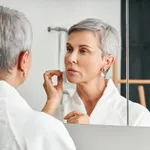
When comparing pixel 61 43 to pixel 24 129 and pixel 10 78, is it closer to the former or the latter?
pixel 10 78

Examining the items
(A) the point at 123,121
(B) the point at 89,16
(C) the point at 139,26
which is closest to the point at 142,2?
(C) the point at 139,26

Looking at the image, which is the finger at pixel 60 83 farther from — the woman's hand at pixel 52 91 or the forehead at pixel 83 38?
the forehead at pixel 83 38

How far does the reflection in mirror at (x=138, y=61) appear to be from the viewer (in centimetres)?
131

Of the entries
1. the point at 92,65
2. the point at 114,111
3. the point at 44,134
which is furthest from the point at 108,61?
the point at 44,134

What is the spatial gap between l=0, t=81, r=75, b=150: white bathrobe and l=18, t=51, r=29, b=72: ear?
11 cm

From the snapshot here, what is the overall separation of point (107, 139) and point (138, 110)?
17cm

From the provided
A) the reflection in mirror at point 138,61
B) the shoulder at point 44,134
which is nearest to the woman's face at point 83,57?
the reflection in mirror at point 138,61

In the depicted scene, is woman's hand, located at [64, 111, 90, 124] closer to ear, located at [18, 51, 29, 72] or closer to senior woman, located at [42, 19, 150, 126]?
senior woman, located at [42, 19, 150, 126]

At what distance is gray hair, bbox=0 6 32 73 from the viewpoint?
0.99 metres

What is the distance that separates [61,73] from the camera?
4.53 feet

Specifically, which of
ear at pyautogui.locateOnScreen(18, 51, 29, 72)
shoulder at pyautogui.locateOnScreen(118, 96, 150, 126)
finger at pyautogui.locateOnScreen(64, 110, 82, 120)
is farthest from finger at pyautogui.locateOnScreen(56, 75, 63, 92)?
ear at pyautogui.locateOnScreen(18, 51, 29, 72)

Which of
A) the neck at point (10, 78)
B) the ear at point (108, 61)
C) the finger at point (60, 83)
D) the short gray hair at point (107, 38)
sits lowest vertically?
the finger at point (60, 83)

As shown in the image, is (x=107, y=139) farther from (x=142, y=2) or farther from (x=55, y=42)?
(x=142, y=2)

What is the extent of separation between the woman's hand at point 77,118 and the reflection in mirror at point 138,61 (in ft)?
0.57
